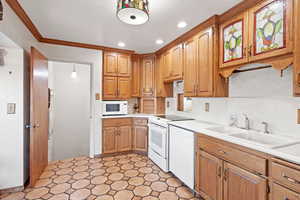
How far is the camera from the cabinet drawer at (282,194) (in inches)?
41.5

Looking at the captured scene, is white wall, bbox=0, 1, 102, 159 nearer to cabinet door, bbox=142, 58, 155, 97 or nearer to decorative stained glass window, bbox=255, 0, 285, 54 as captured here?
cabinet door, bbox=142, 58, 155, 97

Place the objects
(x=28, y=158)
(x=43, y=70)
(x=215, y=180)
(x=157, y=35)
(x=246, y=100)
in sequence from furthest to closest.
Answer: (x=157, y=35), (x=43, y=70), (x=28, y=158), (x=246, y=100), (x=215, y=180)

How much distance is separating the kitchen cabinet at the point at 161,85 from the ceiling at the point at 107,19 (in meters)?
0.65

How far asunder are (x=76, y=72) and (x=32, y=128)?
9.43 feet

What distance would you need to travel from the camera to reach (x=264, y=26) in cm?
156

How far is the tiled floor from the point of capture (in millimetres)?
2020

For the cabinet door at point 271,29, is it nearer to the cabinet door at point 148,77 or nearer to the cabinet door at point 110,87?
the cabinet door at point 148,77

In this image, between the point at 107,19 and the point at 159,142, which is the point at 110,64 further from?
the point at 159,142

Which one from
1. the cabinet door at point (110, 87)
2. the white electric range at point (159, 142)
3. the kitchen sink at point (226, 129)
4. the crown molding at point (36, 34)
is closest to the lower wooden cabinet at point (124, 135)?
the white electric range at point (159, 142)

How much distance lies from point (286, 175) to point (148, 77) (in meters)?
3.09

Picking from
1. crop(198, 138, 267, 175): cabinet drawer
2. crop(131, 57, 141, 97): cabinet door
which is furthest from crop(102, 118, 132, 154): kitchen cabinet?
crop(198, 138, 267, 175): cabinet drawer

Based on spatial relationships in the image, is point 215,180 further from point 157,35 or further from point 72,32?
point 72,32

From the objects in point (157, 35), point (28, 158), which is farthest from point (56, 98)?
point (157, 35)

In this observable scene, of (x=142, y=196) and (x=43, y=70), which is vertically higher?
(x=43, y=70)
